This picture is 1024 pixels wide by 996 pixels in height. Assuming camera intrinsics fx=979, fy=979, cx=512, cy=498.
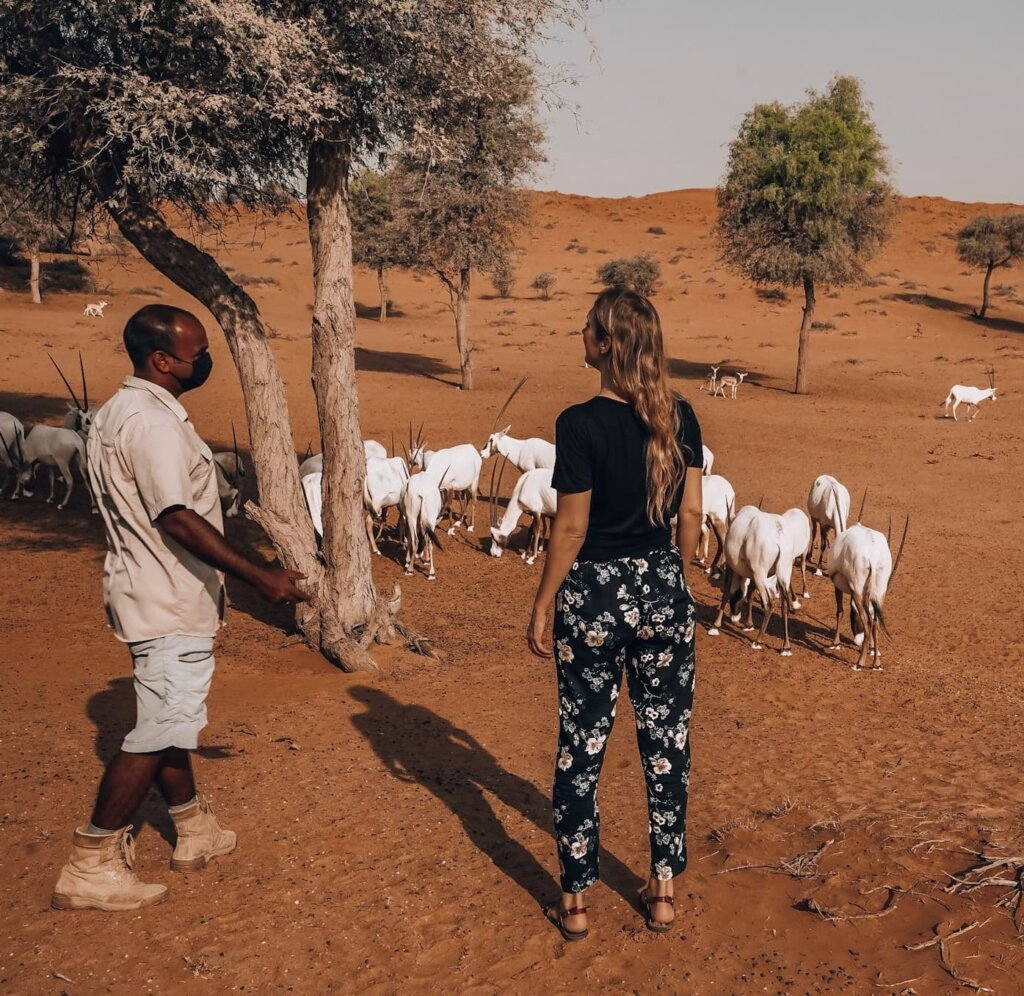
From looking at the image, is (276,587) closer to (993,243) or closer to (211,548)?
(211,548)

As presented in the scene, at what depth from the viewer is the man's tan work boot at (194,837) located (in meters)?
4.07

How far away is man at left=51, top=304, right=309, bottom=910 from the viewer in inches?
138

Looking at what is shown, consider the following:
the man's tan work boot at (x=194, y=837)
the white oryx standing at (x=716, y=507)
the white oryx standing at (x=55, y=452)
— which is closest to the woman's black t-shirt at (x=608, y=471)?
the man's tan work boot at (x=194, y=837)

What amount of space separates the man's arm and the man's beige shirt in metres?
0.05

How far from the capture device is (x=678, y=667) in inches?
143

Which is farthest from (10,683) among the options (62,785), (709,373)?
(709,373)

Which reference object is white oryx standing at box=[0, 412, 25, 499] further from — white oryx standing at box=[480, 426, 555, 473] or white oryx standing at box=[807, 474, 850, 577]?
white oryx standing at box=[807, 474, 850, 577]

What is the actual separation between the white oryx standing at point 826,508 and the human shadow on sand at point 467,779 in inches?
252

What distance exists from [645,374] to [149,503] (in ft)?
5.97

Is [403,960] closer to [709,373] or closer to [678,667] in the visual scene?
[678,667]

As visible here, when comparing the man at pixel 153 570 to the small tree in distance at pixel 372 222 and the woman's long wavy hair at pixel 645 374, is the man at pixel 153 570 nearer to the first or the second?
the woman's long wavy hair at pixel 645 374

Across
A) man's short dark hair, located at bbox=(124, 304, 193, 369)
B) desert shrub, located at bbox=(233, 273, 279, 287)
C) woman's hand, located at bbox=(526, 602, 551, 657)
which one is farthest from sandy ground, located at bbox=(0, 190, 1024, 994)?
desert shrub, located at bbox=(233, 273, 279, 287)

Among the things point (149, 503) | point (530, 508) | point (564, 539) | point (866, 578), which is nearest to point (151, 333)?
point (149, 503)

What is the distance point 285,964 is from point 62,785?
2067 millimetres
